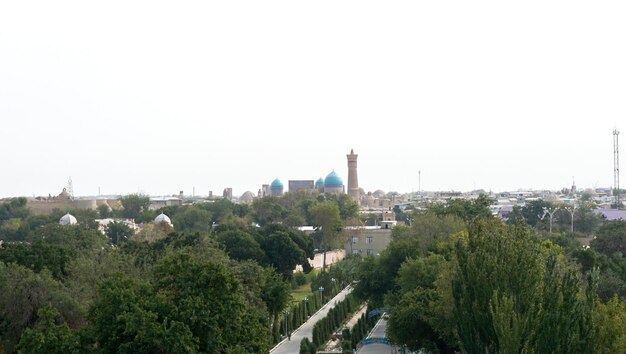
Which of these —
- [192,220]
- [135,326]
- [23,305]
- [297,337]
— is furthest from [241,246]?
[192,220]

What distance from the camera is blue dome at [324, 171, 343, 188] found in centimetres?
12988

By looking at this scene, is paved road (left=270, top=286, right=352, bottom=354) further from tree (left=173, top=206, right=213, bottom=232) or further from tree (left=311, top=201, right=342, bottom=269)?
tree (left=173, top=206, right=213, bottom=232)

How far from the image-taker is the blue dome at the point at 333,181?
426 ft

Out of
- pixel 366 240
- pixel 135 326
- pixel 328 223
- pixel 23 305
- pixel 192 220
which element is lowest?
pixel 366 240

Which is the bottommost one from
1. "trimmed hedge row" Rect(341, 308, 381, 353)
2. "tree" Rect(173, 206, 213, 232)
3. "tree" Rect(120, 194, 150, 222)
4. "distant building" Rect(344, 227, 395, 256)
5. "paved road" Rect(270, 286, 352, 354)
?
"paved road" Rect(270, 286, 352, 354)

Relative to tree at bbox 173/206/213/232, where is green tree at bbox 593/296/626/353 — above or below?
below

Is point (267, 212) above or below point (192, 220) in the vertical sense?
above

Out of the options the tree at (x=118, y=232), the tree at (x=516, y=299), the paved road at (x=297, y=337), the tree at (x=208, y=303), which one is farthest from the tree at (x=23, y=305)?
the tree at (x=118, y=232)

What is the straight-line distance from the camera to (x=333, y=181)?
427 ft

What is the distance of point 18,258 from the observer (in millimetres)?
34781

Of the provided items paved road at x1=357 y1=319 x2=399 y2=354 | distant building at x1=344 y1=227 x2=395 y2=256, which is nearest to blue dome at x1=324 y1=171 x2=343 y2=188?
distant building at x1=344 y1=227 x2=395 y2=256

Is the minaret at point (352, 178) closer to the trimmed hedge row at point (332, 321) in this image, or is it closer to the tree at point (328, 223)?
the tree at point (328, 223)

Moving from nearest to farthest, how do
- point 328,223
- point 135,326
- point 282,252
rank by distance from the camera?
1. point 135,326
2. point 282,252
3. point 328,223

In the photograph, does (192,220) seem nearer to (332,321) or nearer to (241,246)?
(241,246)
